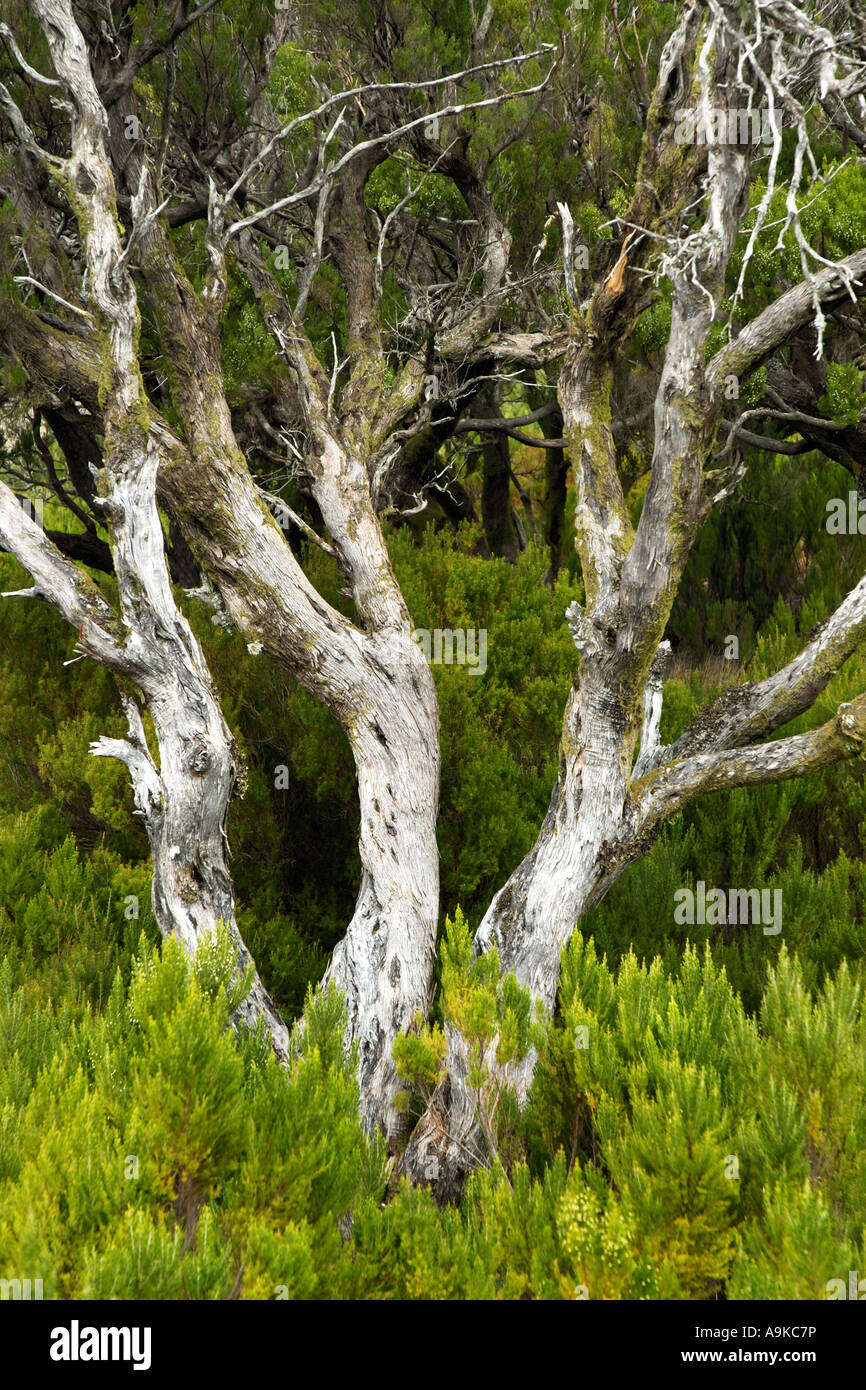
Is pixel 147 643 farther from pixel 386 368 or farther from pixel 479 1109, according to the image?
pixel 386 368

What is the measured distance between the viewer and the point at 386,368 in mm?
5961

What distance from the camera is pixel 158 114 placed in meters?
5.65

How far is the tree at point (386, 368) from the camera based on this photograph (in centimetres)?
395

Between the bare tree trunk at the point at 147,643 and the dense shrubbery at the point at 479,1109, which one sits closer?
the dense shrubbery at the point at 479,1109

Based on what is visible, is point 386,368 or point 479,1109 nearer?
point 479,1109

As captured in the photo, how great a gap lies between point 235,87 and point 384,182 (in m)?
1.04

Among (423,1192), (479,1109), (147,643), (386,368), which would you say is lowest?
(423,1192)

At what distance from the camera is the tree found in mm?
3945

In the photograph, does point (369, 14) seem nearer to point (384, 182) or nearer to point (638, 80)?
point (384, 182)

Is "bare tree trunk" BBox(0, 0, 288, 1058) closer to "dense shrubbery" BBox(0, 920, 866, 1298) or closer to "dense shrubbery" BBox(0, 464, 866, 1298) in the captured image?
"dense shrubbery" BBox(0, 464, 866, 1298)

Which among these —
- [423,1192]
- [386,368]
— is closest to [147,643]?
[423,1192]

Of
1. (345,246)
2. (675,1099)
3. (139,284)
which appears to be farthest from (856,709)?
(139,284)

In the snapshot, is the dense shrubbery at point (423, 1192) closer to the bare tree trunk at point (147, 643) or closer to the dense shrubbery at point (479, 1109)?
the dense shrubbery at point (479, 1109)

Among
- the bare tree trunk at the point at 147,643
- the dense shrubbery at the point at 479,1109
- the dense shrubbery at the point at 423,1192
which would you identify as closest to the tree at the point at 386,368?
the bare tree trunk at the point at 147,643
